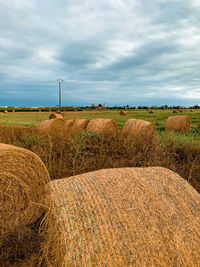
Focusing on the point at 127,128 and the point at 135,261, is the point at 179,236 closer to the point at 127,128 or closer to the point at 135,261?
the point at 135,261

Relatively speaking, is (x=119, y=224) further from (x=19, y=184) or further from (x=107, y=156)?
(x=107, y=156)

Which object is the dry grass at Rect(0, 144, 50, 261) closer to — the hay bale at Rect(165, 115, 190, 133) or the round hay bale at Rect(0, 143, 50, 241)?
the round hay bale at Rect(0, 143, 50, 241)

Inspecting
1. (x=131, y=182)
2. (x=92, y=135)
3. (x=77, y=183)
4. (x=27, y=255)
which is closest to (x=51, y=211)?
(x=77, y=183)

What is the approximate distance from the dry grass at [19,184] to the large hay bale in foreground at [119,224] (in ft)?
4.37

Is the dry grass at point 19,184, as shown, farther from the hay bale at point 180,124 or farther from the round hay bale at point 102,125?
the hay bale at point 180,124

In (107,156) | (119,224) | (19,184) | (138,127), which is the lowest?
(107,156)

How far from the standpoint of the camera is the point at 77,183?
2449 mm

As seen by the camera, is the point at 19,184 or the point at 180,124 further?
the point at 180,124

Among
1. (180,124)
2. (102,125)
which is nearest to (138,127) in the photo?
(102,125)

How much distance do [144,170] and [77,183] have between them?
2.84 ft

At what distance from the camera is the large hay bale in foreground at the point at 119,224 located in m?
2.00

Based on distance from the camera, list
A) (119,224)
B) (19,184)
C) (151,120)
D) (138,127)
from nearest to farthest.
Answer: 1. (119,224)
2. (19,184)
3. (138,127)
4. (151,120)

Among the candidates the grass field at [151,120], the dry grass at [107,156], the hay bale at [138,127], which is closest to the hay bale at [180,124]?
the grass field at [151,120]

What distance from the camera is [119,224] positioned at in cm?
211
